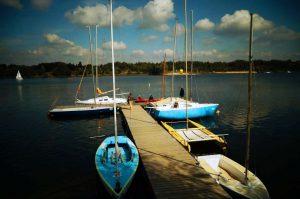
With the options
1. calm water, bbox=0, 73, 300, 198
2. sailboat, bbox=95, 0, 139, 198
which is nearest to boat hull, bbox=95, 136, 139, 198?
sailboat, bbox=95, 0, 139, 198

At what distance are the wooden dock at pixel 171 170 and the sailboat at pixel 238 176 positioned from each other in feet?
2.99

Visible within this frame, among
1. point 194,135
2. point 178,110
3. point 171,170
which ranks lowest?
point 171,170

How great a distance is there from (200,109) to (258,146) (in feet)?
34.3

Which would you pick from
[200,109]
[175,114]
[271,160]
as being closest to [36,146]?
[175,114]

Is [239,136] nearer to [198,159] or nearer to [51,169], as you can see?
[198,159]

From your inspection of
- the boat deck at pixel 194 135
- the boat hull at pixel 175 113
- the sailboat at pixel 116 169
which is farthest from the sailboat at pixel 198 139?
the boat hull at pixel 175 113

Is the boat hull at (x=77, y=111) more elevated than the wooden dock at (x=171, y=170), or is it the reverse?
the boat hull at (x=77, y=111)

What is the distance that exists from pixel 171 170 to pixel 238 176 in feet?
12.9

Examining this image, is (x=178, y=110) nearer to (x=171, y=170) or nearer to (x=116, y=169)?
(x=171, y=170)

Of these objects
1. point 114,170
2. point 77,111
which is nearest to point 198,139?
point 114,170

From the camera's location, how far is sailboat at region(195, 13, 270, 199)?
1070cm

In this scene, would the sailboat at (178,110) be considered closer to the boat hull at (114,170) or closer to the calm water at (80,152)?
the calm water at (80,152)

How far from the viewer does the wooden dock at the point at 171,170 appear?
10359 mm

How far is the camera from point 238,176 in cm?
1270
